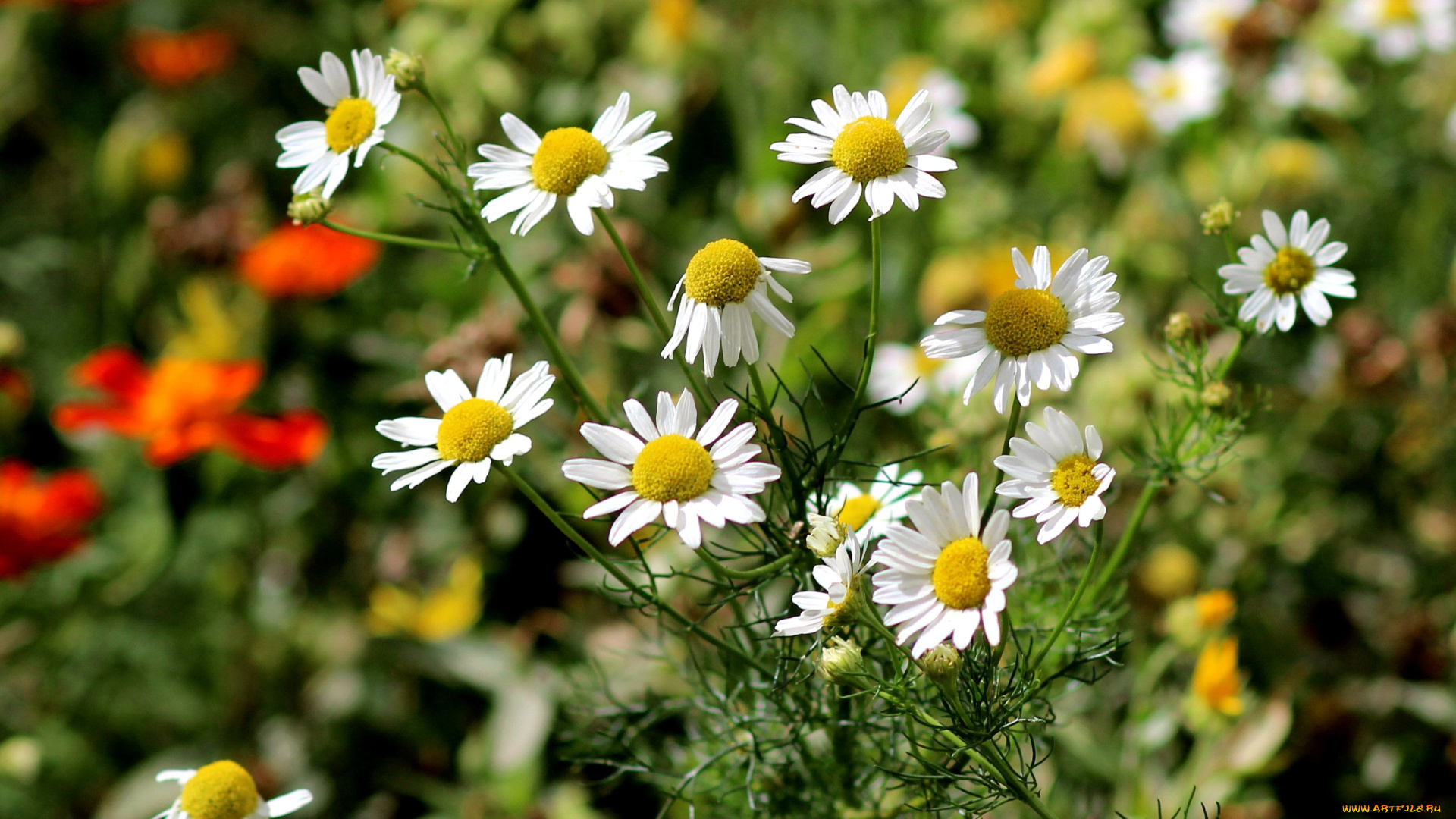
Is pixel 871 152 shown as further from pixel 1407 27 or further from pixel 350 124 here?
pixel 1407 27

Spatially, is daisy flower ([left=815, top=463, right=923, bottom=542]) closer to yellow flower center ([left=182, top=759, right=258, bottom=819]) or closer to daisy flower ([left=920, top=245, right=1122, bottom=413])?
daisy flower ([left=920, top=245, right=1122, bottom=413])

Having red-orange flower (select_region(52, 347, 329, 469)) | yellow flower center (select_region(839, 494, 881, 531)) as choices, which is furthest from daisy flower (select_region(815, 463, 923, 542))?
red-orange flower (select_region(52, 347, 329, 469))

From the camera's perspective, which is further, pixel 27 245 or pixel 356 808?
pixel 27 245

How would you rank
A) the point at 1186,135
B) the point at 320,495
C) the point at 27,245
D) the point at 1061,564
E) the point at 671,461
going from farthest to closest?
the point at 27,245 → the point at 1186,135 → the point at 320,495 → the point at 1061,564 → the point at 671,461

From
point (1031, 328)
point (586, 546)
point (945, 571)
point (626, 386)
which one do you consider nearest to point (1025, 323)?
point (1031, 328)

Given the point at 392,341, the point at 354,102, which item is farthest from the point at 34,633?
the point at 354,102

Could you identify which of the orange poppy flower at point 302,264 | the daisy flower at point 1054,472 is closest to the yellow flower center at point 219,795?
the daisy flower at point 1054,472

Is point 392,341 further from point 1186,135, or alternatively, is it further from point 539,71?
point 1186,135
